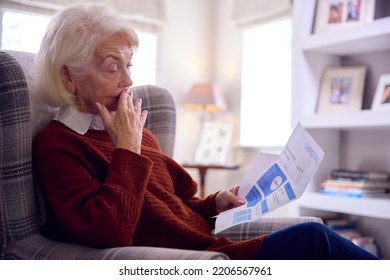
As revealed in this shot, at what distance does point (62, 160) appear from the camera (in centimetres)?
107

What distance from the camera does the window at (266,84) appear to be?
368cm

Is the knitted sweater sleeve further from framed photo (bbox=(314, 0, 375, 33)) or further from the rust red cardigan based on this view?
Result: framed photo (bbox=(314, 0, 375, 33))

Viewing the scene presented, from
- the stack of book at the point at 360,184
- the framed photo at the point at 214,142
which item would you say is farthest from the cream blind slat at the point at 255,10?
the stack of book at the point at 360,184

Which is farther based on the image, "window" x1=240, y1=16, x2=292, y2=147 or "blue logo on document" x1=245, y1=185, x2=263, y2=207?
"window" x1=240, y1=16, x2=292, y2=147

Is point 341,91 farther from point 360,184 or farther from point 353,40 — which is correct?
point 360,184

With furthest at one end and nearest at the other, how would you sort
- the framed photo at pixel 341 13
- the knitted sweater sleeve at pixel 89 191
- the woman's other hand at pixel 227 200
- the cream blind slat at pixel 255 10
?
the cream blind slat at pixel 255 10 → the framed photo at pixel 341 13 → the woman's other hand at pixel 227 200 → the knitted sweater sleeve at pixel 89 191

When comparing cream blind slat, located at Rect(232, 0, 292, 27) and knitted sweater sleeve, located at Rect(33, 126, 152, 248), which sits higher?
cream blind slat, located at Rect(232, 0, 292, 27)

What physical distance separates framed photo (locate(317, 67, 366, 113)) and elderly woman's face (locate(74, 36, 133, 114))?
1.52 meters

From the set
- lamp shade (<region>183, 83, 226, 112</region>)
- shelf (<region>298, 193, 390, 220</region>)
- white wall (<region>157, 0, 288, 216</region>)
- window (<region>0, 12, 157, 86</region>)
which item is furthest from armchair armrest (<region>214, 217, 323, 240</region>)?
white wall (<region>157, 0, 288, 216</region>)

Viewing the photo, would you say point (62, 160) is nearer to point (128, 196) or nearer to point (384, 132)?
point (128, 196)

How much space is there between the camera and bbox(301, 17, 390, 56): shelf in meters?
2.21

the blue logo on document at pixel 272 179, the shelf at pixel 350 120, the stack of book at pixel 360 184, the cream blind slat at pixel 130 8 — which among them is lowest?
the stack of book at pixel 360 184

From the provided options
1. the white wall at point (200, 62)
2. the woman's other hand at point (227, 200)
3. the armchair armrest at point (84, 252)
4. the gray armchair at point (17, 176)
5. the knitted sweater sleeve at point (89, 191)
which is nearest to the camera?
the armchair armrest at point (84, 252)

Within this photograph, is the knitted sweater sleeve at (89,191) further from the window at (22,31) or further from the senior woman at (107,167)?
the window at (22,31)
